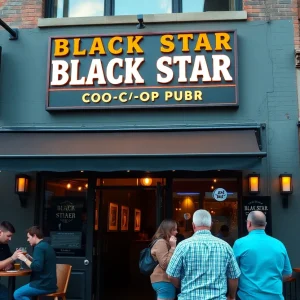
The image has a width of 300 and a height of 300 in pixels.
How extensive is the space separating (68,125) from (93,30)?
71.1 inches

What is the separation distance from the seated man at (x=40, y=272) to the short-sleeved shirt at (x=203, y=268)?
269 cm

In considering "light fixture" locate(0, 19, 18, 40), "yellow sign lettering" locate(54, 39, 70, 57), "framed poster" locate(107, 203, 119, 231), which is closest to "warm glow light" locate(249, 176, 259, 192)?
"framed poster" locate(107, 203, 119, 231)

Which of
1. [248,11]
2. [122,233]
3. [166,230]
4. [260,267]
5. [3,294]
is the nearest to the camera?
[260,267]

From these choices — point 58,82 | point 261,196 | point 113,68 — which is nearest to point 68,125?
point 58,82

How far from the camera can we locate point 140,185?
26.1 feet

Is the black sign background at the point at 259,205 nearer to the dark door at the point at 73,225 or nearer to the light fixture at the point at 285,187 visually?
the light fixture at the point at 285,187

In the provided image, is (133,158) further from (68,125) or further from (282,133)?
(282,133)

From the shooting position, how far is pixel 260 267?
13.6 feet

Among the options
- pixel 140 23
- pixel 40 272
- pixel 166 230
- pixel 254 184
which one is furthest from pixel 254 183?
pixel 40 272

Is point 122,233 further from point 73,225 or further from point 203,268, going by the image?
point 203,268

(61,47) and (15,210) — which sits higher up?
(61,47)

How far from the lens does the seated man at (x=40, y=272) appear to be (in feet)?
19.9

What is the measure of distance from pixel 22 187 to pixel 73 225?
1.08 meters

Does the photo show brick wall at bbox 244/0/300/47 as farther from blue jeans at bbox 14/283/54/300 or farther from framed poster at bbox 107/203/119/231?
blue jeans at bbox 14/283/54/300
